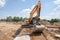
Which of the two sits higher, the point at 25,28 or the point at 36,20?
the point at 36,20

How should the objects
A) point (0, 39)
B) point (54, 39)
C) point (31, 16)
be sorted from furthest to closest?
point (31, 16), point (54, 39), point (0, 39)

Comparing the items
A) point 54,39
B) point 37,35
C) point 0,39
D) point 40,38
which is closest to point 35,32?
point 37,35

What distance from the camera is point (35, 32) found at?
63.8 feet

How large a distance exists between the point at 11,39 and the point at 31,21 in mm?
7002

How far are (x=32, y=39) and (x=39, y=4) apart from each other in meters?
6.37

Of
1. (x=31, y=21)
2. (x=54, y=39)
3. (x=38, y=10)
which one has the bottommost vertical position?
(x=54, y=39)

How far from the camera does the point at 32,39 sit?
1695 centimetres

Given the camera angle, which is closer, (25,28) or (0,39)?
(0,39)

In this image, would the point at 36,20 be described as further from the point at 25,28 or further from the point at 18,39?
the point at 18,39

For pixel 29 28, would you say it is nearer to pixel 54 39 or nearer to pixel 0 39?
pixel 54 39

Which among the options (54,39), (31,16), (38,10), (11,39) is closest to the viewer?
(11,39)

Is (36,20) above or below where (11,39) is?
above

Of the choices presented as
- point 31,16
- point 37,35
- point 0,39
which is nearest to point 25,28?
point 31,16

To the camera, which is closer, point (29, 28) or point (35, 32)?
point (35, 32)
